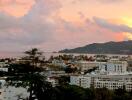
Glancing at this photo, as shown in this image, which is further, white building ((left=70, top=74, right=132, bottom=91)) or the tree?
white building ((left=70, top=74, right=132, bottom=91))

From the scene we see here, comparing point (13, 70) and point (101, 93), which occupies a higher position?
point (13, 70)

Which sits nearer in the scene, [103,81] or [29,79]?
[29,79]

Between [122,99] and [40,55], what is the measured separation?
41.2ft

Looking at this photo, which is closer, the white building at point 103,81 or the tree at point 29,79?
the tree at point 29,79

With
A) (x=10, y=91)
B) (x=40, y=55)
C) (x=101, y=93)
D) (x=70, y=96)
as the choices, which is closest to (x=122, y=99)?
(x=101, y=93)

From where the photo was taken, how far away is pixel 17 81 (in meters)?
16.0

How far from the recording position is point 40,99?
2005 centimetres

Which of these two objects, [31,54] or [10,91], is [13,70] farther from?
[10,91]

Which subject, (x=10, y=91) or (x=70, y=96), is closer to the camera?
(x=70, y=96)

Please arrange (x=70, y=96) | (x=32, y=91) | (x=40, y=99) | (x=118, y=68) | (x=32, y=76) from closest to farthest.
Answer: (x=32, y=76), (x=32, y=91), (x=40, y=99), (x=70, y=96), (x=118, y=68)

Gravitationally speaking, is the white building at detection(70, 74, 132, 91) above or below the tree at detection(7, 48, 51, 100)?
below

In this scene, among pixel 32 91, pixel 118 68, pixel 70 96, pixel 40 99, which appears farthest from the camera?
pixel 118 68

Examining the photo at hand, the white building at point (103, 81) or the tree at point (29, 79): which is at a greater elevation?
the tree at point (29, 79)

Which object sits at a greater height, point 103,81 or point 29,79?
point 29,79
